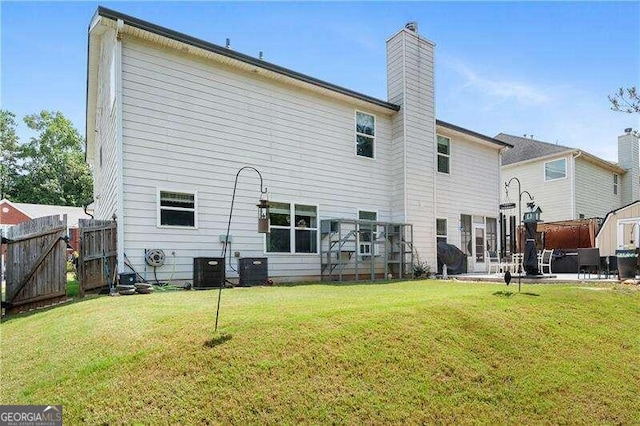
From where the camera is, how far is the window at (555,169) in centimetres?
2106

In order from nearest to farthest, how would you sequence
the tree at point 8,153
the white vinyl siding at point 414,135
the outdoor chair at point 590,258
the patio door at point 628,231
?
the outdoor chair at point 590,258, the white vinyl siding at point 414,135, the patio door at point 628,231, the tree at point 8,153

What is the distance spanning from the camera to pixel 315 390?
337 cm

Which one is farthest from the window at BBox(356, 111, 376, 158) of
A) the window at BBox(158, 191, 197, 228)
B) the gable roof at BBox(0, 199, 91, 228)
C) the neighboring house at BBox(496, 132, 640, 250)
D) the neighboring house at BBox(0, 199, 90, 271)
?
the gable roof at BBox(0, 199, 91, 228)

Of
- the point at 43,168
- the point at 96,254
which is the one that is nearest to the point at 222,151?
the point at 96,254

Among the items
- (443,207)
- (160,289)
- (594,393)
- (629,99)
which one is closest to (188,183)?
(160,289)

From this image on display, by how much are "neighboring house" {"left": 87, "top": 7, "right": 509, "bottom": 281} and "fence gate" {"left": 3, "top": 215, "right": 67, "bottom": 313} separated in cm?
141

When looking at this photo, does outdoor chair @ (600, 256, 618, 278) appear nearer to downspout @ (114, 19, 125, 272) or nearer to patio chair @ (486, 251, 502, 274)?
patio chair @ (486, 251, 502, 274)

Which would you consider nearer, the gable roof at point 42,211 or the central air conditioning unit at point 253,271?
the central air conditioning unit at point 253,271

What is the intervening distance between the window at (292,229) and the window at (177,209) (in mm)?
2080

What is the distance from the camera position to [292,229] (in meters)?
11.2

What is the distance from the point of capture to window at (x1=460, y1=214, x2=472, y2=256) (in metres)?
15.8

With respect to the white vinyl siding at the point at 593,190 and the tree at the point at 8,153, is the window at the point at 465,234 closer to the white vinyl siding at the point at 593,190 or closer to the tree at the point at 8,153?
the white vinyl siding at the point at 593,190

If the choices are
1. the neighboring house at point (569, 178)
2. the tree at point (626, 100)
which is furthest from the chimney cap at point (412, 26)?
the neighboring house at point (569, 178)

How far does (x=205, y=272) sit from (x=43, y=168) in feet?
122
